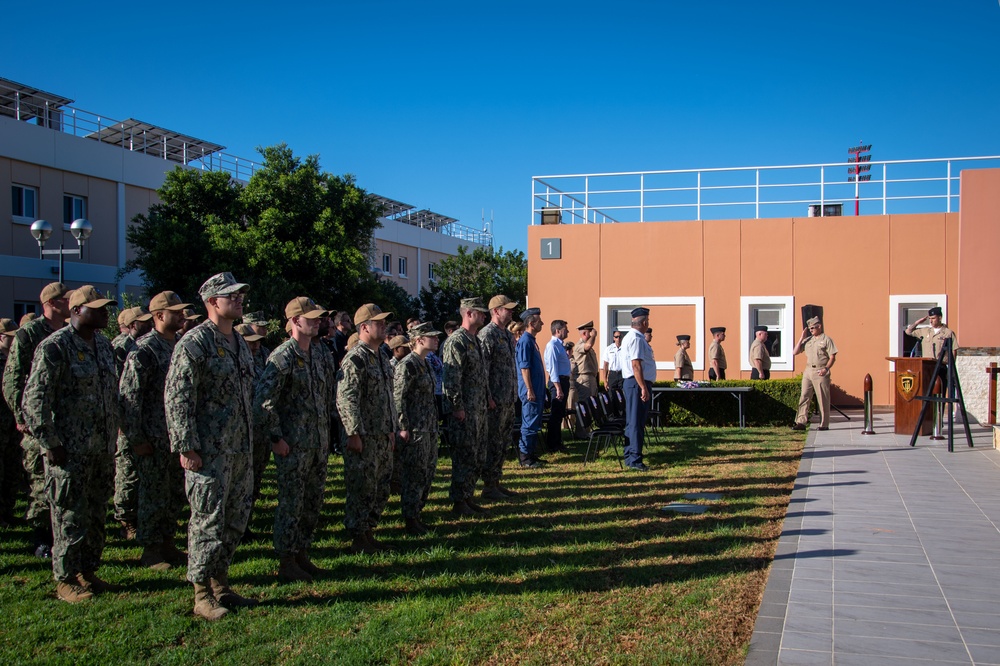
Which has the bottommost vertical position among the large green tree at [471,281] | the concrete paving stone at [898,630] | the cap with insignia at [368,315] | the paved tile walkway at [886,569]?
the paved tile walkway at [886,569]

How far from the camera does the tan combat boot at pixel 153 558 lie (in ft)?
19.1

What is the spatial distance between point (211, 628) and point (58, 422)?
1.74 metres

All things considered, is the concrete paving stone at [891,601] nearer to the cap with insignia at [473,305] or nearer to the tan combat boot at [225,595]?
the tan combat boot at [225,595]

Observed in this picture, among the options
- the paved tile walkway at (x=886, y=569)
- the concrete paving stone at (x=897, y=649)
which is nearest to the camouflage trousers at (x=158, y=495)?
the paved tile walkway at (x=886, y=569)

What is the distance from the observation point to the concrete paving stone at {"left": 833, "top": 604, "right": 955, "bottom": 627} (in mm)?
4511

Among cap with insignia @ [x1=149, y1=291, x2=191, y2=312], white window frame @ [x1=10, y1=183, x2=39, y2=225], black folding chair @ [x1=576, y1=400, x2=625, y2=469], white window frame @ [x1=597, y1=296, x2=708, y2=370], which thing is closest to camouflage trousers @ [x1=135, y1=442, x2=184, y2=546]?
cap with insignia @ [x1=149, y1=291, x2=191, y2=312]

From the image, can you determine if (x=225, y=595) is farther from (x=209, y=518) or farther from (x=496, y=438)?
(x=496, y=438)

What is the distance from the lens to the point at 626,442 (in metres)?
10.4

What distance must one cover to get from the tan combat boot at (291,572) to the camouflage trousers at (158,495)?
1.11 m

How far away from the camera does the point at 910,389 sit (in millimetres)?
12242

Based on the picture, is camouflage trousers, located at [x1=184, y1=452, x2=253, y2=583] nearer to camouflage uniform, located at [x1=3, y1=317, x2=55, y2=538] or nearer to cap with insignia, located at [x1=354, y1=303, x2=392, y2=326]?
cap with insignia, located at [x1=354, y1=303, x2=392, y2=326]

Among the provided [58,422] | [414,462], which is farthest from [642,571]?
[58,422]

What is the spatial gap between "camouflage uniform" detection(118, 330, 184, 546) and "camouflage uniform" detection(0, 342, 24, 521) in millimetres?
1761

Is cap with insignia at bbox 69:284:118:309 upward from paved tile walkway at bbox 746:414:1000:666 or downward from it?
upward
